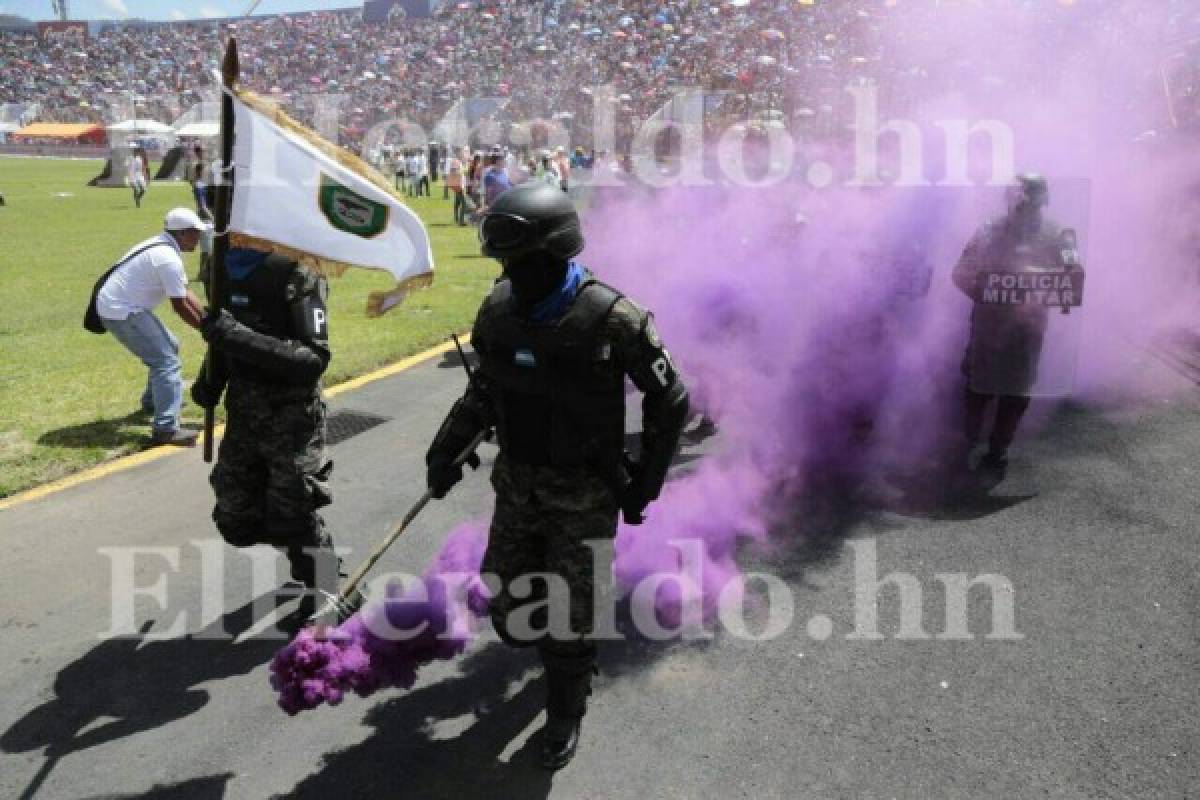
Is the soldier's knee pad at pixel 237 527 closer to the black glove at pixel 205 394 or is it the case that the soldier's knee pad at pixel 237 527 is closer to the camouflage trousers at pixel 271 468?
the camouflage trousers at pixel 271 468

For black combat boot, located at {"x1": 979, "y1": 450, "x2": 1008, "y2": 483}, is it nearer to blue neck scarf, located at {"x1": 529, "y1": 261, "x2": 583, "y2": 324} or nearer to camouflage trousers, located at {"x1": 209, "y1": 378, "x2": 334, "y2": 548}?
blue neck scarf, located at {"x1": 529, "y1": 261, "x2": 583, "y2": 324}

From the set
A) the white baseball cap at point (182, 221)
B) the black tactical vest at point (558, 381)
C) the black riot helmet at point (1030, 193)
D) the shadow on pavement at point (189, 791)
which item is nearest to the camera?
the black tactical vest at point (558, 381)

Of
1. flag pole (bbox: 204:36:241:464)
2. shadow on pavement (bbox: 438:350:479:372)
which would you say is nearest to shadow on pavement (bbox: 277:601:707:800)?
flag pole (bbox: 204:36:241:464)

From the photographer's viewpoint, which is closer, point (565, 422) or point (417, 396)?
point (565, 422)

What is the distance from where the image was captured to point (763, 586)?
4.15 metres

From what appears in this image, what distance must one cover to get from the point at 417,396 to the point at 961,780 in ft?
17.2

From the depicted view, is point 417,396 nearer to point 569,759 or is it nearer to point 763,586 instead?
point 763,586

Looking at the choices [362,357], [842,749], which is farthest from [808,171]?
[842,749]

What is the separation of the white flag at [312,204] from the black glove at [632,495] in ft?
4.40

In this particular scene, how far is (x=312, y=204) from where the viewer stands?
11.0 ft

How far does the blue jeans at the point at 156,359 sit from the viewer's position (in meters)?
5.89

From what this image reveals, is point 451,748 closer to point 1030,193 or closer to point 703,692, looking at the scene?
point 703,692

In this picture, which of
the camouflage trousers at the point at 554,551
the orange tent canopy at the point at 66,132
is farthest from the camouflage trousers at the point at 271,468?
the orange tent canopy at the point at 66,132

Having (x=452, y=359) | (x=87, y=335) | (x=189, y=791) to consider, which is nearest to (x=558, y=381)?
(x=189, y=791)
